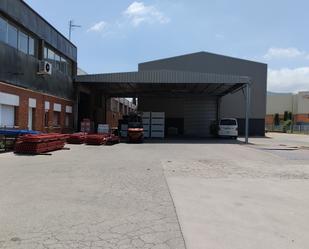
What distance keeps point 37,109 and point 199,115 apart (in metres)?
27.3

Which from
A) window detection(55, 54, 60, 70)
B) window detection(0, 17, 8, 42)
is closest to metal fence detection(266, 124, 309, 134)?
window detection(55, 54, 60, 70)

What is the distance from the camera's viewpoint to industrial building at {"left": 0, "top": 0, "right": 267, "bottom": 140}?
2358 cm

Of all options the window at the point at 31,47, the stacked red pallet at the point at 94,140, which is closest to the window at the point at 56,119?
the stacked red pallet at the point at 94,140

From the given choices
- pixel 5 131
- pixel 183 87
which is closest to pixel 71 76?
pixel 183 87

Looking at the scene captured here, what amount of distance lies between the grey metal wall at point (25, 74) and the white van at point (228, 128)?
1617 centimetres

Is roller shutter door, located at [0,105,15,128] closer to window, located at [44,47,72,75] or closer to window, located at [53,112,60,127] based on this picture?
window, located at [44,47,72,75]

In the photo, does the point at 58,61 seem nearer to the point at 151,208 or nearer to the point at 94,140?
the point at 94,140

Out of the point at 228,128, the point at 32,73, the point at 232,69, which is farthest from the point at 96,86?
the point at 232,69

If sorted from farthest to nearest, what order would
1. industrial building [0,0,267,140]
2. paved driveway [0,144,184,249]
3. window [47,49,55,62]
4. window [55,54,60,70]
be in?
window [55,54,60,70] → window [47,49,55,62] → industrial building [0,0,267,140] → paved driveway [0,144,184,249]

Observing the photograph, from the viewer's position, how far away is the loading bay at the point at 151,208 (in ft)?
19.2

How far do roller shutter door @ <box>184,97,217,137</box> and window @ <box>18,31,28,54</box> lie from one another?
92.9 ft

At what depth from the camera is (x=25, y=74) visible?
24.8 meters

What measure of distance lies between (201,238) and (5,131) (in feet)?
52.7

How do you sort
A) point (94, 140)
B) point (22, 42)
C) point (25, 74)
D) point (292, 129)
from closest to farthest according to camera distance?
1. point (25, 74)
2. point (22, 42)
3. point (94, 140)
4. point (292, 129)
